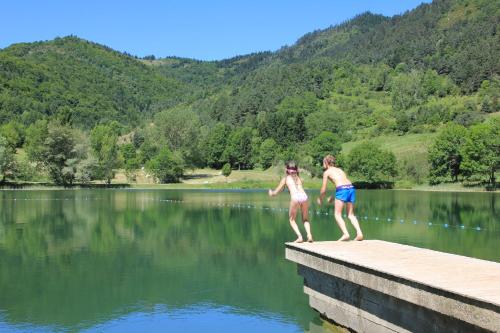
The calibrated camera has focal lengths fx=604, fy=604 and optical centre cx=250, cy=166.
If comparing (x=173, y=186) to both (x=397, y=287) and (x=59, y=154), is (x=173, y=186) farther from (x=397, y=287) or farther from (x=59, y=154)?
(x=397, y=287)

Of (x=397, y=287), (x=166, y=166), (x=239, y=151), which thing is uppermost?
(x=239, y=151)

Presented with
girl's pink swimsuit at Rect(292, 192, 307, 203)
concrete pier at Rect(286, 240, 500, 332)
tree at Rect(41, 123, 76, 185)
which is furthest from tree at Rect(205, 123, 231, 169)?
concrete pier at Rect(286, 240, 500, 332)

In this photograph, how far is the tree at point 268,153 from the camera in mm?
119938

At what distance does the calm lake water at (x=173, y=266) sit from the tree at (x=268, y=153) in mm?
77641

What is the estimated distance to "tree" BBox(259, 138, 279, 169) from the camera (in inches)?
4722

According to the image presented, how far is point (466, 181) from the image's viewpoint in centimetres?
8625

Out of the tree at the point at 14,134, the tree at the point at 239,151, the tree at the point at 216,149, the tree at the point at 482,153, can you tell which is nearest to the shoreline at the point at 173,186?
the tree at the point at 482,153

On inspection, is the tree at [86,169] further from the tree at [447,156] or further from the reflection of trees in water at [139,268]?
the reflection of trees in water at [139,268]

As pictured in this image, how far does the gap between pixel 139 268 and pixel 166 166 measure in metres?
83.4

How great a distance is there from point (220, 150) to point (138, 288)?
10615 cm

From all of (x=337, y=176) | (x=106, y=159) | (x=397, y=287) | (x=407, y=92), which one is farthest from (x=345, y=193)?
(x=407, y=92)

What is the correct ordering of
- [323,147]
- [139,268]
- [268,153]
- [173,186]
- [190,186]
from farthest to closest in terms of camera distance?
[268,153], [323,147], [190,186], [173,186], [139,268]

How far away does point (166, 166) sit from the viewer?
103750 millimetres

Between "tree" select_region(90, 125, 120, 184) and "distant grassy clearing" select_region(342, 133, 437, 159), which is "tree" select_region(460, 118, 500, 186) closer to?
"distant grassy clearing" select_region(342, 133, 437, 159)
